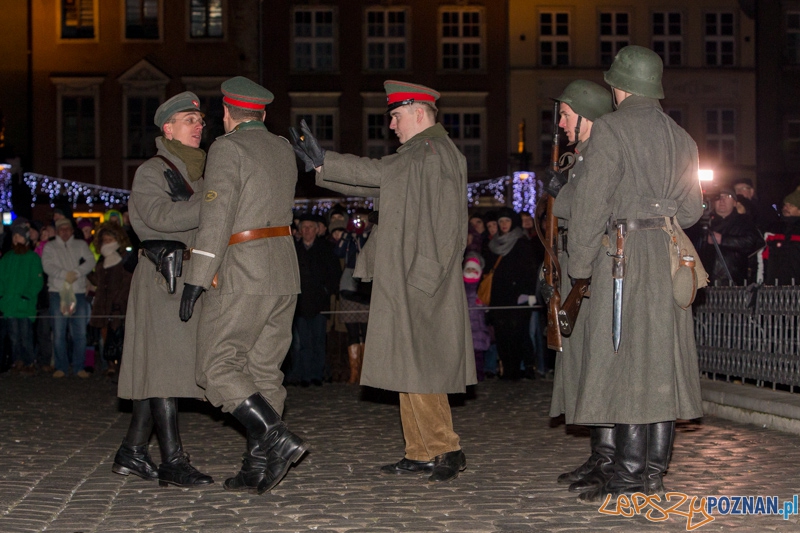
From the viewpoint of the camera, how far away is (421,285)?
6.69 meters

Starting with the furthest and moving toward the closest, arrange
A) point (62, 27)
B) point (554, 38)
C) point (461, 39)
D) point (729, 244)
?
point (554, 38), point (461, 39), point (62, 27), point (729, 244)

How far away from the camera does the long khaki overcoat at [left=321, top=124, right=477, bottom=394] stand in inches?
264

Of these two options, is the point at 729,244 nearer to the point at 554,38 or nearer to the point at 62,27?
the point at 554,38

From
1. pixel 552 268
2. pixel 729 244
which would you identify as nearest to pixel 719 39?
pixel 729 244

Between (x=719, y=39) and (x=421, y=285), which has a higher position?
(x=719, y=39)

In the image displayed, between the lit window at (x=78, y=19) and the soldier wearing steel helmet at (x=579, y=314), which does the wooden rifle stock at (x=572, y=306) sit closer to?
the soldier wearing steel helmet at (x=579, y=314)

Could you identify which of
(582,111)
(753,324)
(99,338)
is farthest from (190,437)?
(99,338)

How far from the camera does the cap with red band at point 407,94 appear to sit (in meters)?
6.96

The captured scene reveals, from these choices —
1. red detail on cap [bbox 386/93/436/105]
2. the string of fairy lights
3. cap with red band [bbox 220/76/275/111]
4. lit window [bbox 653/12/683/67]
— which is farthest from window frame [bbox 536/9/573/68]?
cap with red band [bbox 220/76/275/111]

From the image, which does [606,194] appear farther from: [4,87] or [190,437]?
[4,87]

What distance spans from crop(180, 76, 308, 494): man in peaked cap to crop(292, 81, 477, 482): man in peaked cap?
381 millimetres

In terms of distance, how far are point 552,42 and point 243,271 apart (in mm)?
33767

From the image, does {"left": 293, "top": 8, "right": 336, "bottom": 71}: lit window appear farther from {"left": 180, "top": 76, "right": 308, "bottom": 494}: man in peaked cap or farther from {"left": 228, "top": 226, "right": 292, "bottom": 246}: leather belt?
{"left": 228, "top": 226, "right": 292, "bottom": 246}: leather belt

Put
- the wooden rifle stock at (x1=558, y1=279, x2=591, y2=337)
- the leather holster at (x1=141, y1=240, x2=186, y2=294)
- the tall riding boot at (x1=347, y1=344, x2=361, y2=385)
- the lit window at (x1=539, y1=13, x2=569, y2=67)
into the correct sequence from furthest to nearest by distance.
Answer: the lit window at (x1=539, y1=13, x2=569, y2=67), the tall riding boot at (x1=347, y1=344, x2=361, y2=385), the leather holster at (x1=141, y1=240, x2=186, y2=294), the wooden rifle stock at (x1=558, y1=279, x2=591, y2=337)
